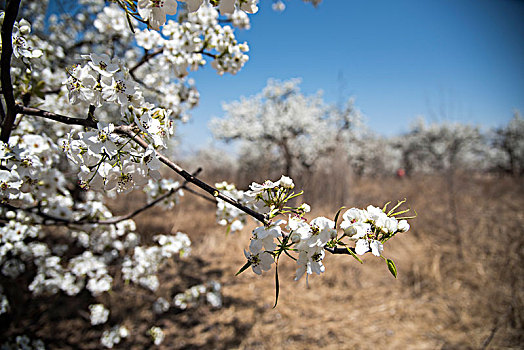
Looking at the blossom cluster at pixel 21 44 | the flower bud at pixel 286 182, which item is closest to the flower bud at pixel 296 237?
the flower bud at pixel 286 182

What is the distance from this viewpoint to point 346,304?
379 centimetres

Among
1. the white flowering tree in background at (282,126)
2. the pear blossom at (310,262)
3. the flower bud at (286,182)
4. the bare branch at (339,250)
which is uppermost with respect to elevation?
the white flowering tree in background at (282,126)

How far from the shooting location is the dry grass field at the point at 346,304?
2.96 metres

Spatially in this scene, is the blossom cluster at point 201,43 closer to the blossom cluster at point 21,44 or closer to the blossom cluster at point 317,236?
the blossom cluster at point 21,44

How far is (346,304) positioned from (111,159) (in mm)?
3832

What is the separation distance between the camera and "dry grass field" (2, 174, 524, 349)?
296 cm

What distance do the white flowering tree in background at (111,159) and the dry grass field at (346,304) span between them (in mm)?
303

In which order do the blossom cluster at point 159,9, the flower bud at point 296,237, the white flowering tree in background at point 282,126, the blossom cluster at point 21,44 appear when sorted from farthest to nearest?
the white flowering tree in background at point 282,126 < the blossom cluster at point 21,44 < the flower bud at point 296,237 < the blossom cluster at point 159,9

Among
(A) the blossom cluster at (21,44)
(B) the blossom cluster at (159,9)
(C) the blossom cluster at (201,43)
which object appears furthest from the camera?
(C) the blossom cluster at (201,43)

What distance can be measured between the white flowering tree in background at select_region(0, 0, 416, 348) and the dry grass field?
303 millimetres

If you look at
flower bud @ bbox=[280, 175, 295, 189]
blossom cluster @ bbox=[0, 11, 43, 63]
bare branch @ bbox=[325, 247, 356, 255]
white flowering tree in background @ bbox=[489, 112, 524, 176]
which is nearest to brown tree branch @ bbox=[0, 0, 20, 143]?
blossom cluster @ bbox=[0, 11, 43, 63]

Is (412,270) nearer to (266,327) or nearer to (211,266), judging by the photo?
(266,327)

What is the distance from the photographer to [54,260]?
240 cm

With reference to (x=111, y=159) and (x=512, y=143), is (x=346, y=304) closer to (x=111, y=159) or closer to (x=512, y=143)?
(x=111, y=159)
